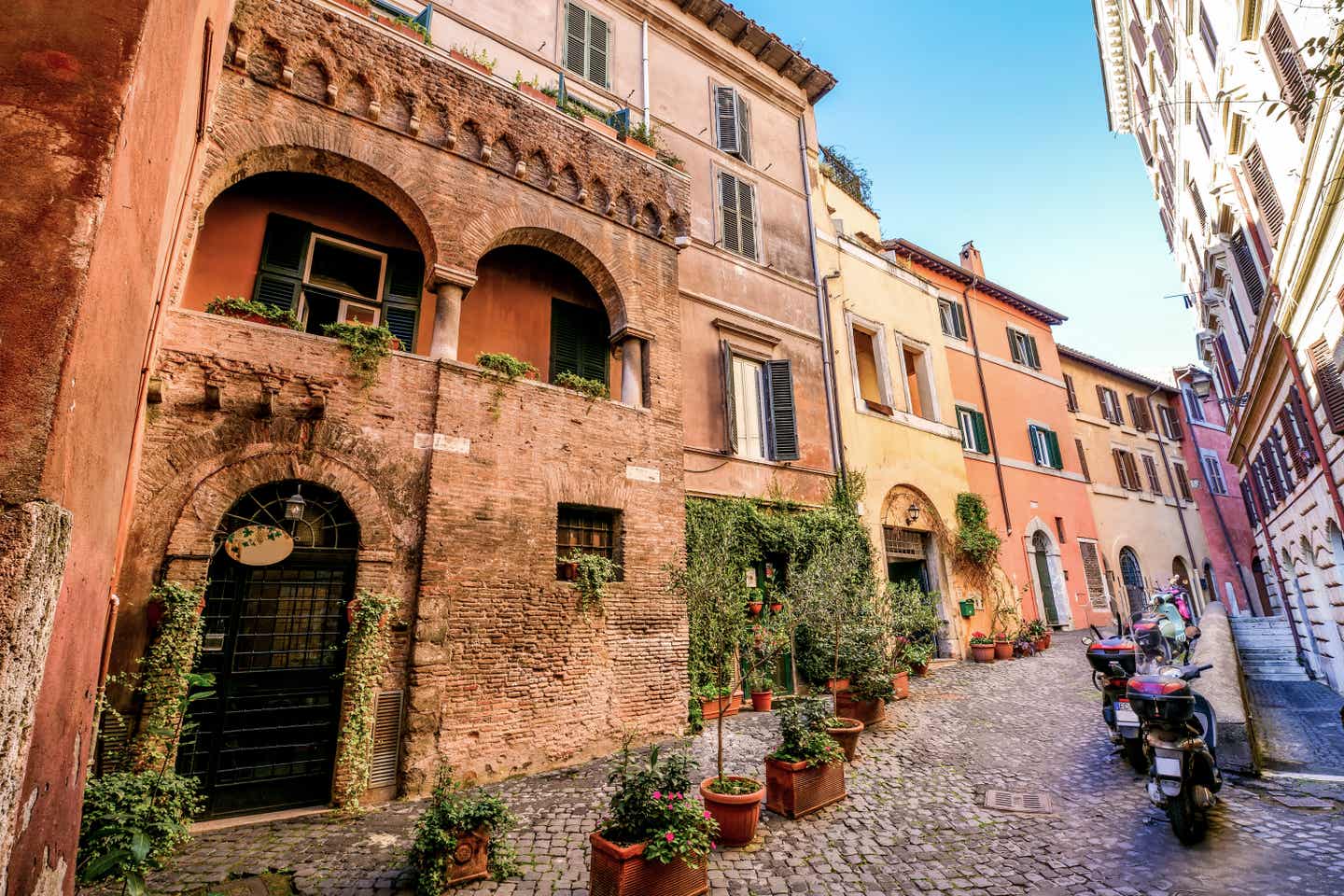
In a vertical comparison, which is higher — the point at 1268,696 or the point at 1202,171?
the point at 1202,171

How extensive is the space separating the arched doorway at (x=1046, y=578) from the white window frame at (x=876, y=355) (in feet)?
22.0

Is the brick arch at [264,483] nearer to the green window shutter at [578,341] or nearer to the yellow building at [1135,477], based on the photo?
the green window shutter at [578,341]

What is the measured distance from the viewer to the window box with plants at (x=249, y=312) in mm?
6273

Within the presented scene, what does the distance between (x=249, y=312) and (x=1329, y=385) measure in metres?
13.6

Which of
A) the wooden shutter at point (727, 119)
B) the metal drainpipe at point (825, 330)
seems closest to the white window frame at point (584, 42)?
the wooden shutter at point (727, 119)

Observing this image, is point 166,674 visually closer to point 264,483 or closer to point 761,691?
point 264,483

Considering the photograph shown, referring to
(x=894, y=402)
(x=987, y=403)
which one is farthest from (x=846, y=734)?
(x=987, y=403)

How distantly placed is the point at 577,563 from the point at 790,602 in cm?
285

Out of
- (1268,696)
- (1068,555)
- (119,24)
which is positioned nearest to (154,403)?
(119,24)

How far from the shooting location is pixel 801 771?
5.30 metres

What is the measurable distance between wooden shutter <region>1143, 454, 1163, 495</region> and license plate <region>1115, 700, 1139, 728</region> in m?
20.6

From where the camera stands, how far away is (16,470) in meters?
1.83

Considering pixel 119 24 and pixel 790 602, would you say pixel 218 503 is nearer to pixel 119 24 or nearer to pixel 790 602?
pixel 119 24

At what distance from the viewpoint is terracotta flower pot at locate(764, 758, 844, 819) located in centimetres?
526
